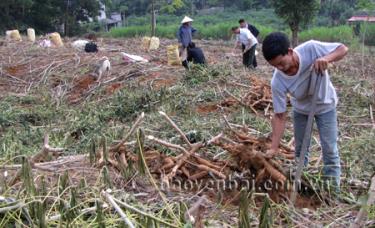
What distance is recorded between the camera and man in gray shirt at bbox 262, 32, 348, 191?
314 cm

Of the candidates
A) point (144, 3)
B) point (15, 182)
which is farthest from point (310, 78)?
point (144, 3)

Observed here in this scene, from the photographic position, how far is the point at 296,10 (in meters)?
12.8

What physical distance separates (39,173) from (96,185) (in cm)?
45

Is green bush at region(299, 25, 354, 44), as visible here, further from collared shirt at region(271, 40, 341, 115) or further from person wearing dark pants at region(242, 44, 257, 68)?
collared shirt at region(271, 40, 341, 115)

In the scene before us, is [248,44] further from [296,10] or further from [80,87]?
[296,10]

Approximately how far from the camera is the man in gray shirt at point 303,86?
3.14 metres

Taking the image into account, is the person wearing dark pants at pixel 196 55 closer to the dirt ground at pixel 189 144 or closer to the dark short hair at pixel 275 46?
the dirt ground at pixel 189 144

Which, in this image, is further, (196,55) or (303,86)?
(196,55)

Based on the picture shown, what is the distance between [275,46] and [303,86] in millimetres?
450

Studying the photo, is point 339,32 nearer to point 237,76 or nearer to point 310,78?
point 237,76

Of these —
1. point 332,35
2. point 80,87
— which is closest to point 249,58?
point 80,87

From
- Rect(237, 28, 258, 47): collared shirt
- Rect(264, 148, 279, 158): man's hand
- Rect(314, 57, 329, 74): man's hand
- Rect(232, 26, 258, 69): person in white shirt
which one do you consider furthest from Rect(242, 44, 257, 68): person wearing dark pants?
Rect(314, 57, 329, 74): man's hand

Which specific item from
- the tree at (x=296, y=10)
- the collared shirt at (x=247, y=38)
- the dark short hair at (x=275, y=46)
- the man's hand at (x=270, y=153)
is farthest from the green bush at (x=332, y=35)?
the dark short hair at (x=275, y=46)

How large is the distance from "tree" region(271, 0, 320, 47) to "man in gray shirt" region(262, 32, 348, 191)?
377 inches
